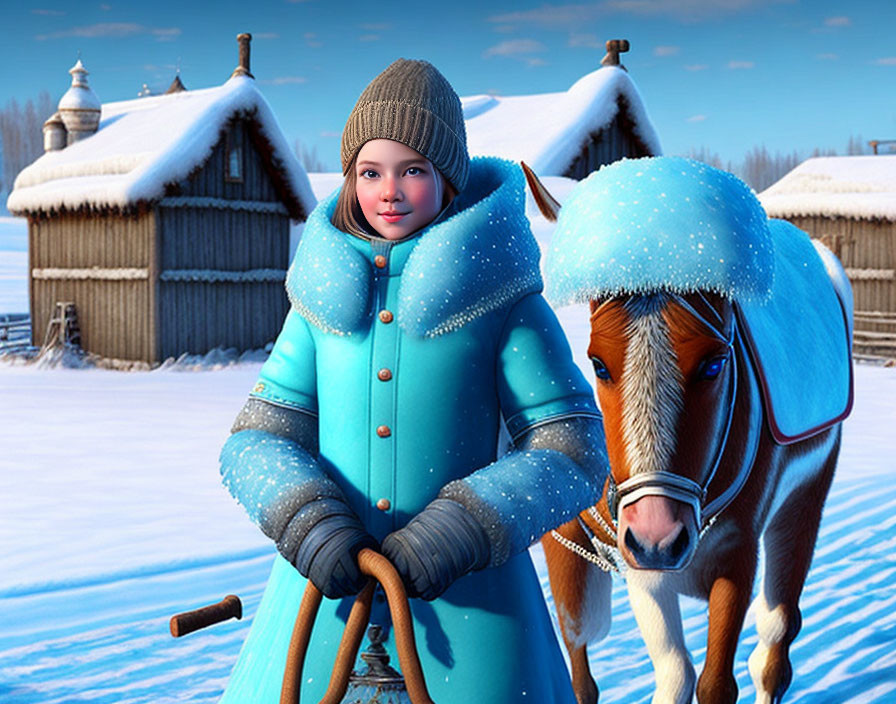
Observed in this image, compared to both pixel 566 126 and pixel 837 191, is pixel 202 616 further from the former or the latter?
pixel 837 191

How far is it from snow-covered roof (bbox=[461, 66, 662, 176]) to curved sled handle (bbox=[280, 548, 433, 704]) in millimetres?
15968

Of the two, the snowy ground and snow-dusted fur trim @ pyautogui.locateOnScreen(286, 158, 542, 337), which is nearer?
snow-dusted fur trim @ pyautogui.locateOnScreen(286, 158, 542, 337)

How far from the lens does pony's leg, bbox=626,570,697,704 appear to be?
3.09 m

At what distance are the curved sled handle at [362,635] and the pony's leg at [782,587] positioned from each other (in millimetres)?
2331

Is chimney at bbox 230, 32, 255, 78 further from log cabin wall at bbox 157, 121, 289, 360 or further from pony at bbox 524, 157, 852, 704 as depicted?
pony at bbox 524, 157, 852, 704

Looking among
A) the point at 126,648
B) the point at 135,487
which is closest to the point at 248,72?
the point at 135,487

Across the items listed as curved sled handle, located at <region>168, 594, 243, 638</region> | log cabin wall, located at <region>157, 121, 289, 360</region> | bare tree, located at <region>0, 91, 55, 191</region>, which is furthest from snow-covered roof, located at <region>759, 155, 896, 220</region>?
bare tree, located at <region>0, 91, 55, 191</region>

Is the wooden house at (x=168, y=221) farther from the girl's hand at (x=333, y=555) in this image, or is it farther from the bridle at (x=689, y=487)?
the girl's hand at (x=333, y=555)

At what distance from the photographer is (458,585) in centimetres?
200

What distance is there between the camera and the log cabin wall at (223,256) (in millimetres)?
15508

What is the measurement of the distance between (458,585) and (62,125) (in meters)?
17.8

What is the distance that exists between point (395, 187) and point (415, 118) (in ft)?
0.46

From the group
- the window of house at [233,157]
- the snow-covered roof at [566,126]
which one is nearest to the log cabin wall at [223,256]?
the window of house at [233,157]

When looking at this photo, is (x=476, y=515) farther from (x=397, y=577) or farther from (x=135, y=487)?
(x=135, y=487)
